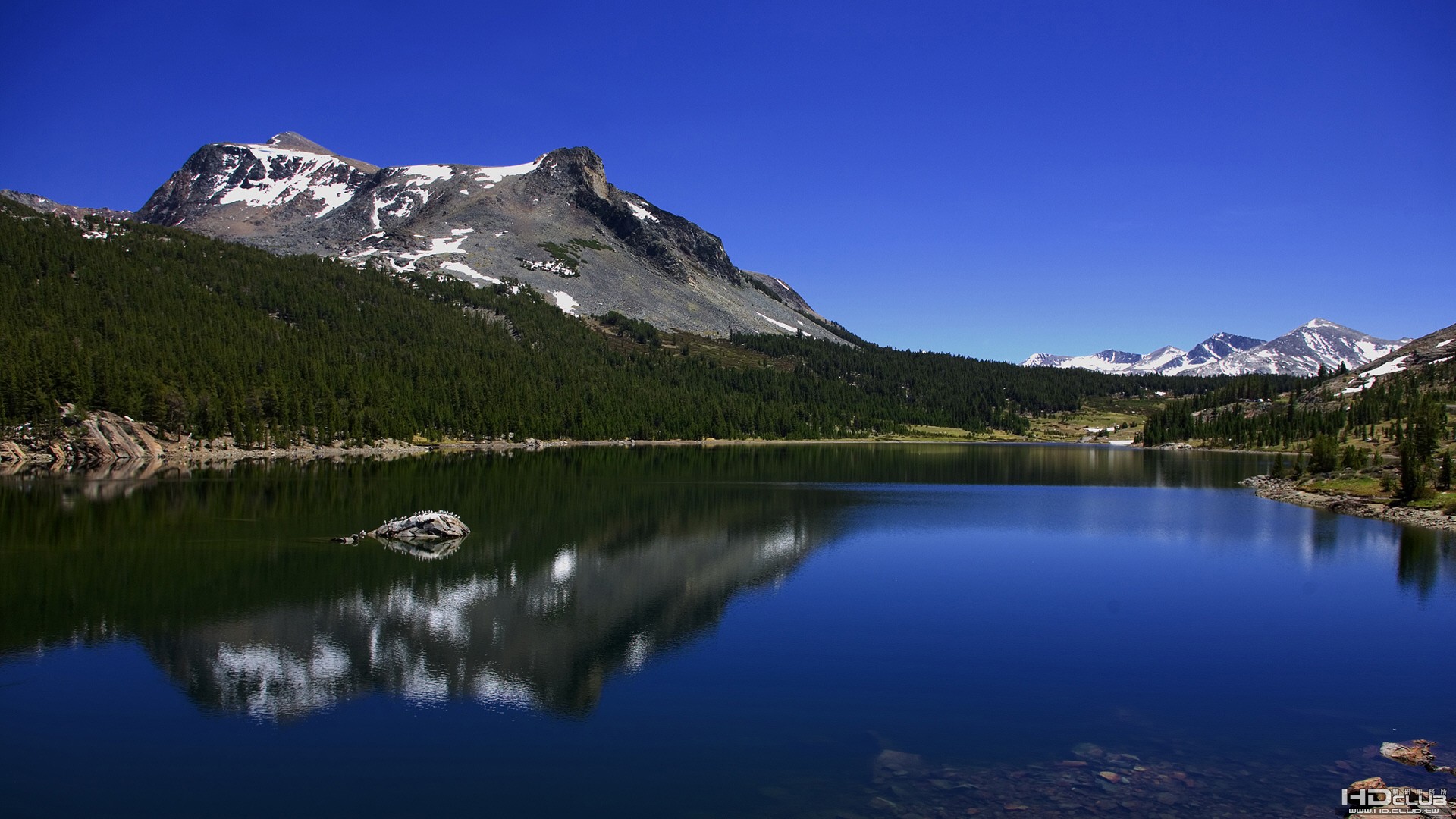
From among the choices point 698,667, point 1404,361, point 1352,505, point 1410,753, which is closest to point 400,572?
point 698,667

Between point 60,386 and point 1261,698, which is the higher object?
point 60,386

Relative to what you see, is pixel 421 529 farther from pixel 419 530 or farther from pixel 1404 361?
pixel 1404 361

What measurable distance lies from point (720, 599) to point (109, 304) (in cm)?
12426

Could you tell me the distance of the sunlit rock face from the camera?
71.8ft

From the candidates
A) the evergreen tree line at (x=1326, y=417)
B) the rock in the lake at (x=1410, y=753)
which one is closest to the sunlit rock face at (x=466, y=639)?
the rock in the lake at (x=1410, y=753)

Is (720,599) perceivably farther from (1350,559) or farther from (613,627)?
(1350,559)

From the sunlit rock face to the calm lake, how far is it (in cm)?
13

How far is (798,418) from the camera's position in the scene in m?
196

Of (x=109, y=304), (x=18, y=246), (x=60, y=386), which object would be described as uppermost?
(x=18, y=246)

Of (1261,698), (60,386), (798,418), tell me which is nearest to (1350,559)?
(1261,698)

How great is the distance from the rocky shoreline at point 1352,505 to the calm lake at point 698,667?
26.0 feet

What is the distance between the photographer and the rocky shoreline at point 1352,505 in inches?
2205

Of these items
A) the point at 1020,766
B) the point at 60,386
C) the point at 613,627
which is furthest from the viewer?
the point at 60,386

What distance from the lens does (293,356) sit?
122m
